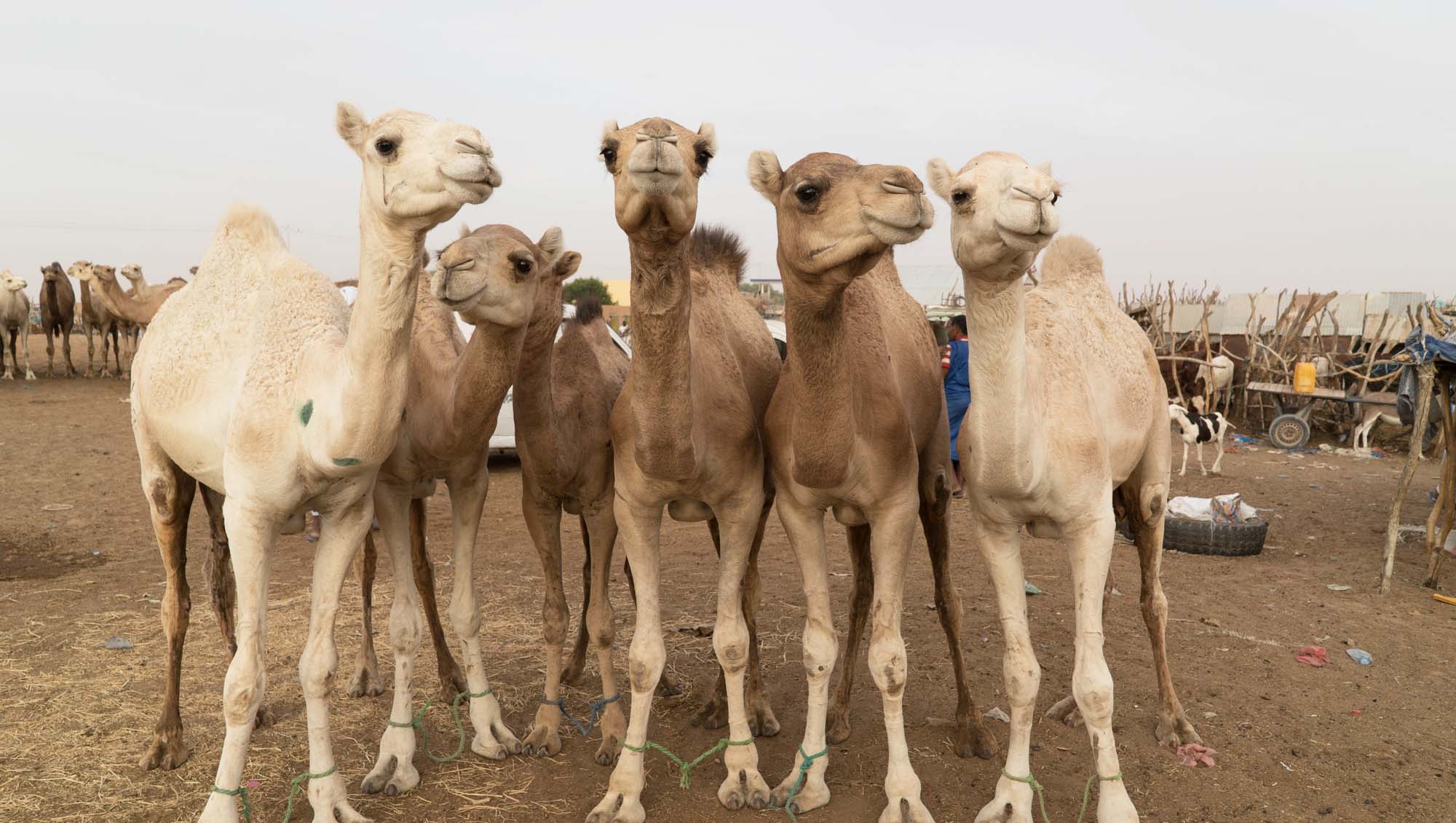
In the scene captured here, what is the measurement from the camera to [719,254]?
16.6 feet

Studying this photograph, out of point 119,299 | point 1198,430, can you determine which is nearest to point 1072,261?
point 1198,430

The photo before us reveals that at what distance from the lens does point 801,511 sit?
3.76 metres

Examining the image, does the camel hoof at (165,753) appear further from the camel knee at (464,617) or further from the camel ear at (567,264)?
the camel ear at (567,264)

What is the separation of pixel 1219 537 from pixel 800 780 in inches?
243

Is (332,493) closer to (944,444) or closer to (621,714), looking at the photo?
(621,714)

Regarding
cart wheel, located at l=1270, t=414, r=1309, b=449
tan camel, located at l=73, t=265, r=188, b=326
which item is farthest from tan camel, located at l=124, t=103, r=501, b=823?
cart wheel, located at l=1270, t=414, r=1309, b=449

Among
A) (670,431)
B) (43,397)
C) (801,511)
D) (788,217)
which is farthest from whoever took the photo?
(43,397)

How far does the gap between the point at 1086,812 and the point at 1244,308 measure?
1513 inches

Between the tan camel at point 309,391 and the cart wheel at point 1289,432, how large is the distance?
16527 mm

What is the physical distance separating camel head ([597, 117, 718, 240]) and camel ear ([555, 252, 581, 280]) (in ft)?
3.69

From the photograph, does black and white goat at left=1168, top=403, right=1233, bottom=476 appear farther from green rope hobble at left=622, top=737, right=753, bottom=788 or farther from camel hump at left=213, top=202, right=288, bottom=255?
camel hump at left=213, top=202, right=288, bottom=255

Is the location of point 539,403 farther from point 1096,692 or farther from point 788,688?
point 1096,692

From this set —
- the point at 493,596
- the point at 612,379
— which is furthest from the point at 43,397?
the point at 612,379

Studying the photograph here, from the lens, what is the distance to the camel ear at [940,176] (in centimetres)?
304
